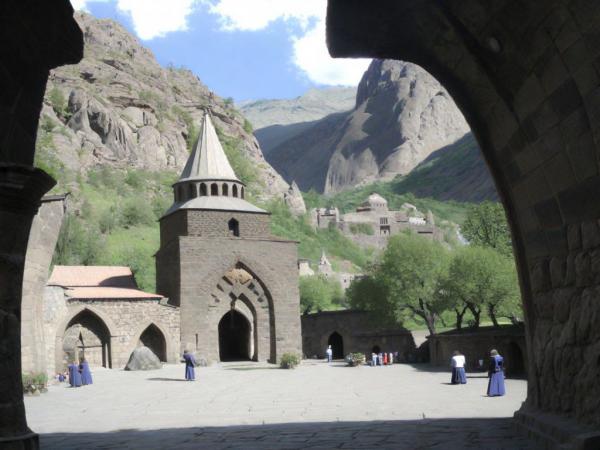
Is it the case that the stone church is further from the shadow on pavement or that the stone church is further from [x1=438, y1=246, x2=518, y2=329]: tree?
the shadow on pavement

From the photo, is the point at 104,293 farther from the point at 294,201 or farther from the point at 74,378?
the point at 294,201

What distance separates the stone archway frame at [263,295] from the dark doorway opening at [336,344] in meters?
13.2

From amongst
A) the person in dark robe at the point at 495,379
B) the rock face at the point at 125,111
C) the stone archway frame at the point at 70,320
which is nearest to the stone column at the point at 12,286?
the person in dark robe at the point at 495,379

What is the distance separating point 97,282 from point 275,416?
92.2 feet

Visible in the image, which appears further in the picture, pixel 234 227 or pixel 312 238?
pixel 312 238

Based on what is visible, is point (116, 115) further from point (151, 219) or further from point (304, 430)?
point (304, 430)

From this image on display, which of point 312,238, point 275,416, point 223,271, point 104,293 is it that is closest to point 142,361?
point 104,293

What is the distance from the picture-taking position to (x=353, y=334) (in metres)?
48.8

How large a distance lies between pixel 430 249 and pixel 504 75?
121 feet

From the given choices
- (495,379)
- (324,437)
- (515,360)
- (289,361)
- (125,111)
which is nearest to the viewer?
(324,437)

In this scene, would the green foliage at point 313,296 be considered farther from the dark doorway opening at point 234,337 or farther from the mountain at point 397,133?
the mountain at point 397,133

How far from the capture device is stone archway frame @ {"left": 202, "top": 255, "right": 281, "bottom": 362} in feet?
125

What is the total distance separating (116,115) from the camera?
90438 mm

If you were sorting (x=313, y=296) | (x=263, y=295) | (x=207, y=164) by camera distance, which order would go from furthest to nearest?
(x=313, y=296) → (x=207, y=164) → (x=263, y=295)
